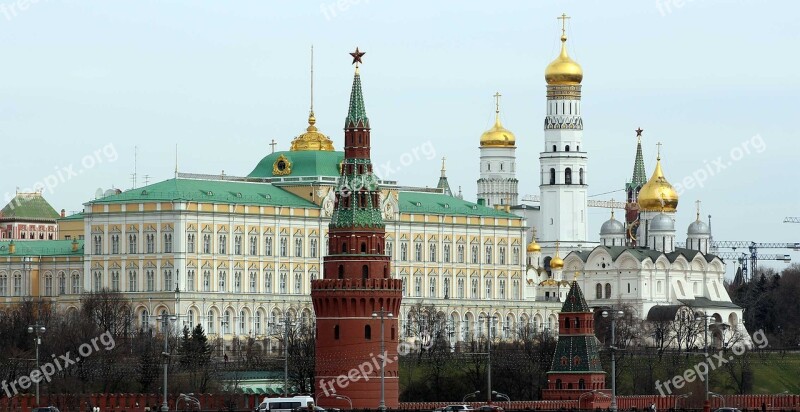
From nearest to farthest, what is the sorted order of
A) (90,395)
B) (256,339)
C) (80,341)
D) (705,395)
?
(90,395) → (705,395) → (80,341) → (256,339)

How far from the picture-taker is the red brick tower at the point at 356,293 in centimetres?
14675

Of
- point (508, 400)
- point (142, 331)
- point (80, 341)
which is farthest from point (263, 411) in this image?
point (142, 331)

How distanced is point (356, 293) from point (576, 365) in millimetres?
15397

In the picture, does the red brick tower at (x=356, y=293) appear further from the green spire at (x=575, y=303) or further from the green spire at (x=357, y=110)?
the green spire at (x=575, y=303)

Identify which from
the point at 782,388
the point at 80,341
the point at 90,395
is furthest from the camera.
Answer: the point at 782,388

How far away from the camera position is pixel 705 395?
152000 millimetres

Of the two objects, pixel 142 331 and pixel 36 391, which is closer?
pixel 36 391

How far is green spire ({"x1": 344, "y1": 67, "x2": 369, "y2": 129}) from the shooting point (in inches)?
5945

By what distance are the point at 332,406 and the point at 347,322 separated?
205 inches

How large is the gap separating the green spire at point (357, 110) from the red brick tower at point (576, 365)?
58.6 ft

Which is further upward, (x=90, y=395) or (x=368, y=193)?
(x=368, y=193)

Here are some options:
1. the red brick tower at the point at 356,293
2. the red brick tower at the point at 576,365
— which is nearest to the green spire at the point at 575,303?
the red brick tower at the point at 576,365

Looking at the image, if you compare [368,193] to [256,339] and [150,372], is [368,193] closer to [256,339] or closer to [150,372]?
[150,372]

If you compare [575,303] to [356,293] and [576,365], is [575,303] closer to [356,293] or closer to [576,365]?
[576,365]
